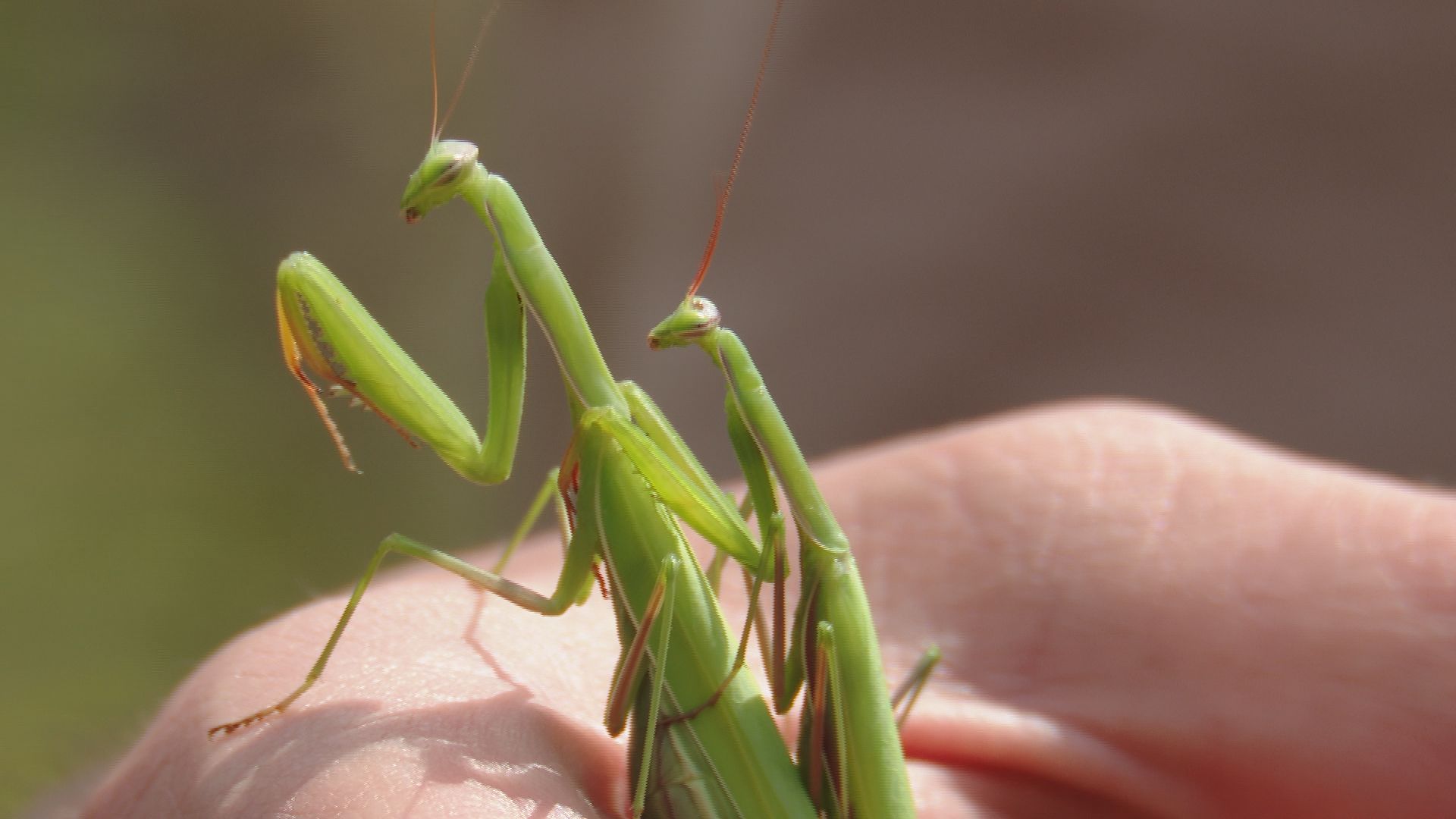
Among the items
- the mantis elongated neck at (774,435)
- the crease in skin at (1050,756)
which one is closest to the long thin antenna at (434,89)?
the mantis elongated neck at (774,435)

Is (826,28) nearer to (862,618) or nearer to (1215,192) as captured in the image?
(1215,192)

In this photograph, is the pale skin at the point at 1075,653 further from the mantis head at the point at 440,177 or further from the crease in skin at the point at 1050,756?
the mantis head at the point at 440,177

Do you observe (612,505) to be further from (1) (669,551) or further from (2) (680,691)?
(2) (680,691)

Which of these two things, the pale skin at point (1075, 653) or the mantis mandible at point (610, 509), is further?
the pale skin at point (1075, 653)

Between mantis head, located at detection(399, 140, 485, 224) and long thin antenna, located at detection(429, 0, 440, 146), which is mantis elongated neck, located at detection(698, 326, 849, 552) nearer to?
mantis head, located at detection(399, 140, 485, 224)

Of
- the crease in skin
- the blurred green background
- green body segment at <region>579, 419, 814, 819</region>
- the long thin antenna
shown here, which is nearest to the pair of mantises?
green body segment at <region>579, 419, 814, 819</region>

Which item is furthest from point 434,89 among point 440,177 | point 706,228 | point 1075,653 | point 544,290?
point 706,228
